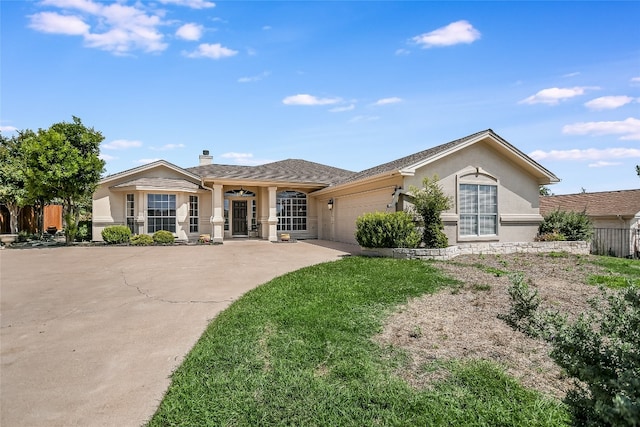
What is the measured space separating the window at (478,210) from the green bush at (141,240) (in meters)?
14.7

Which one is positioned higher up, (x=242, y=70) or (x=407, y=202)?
(x=242, y=70)

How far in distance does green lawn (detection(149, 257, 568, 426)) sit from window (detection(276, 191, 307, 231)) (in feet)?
49.2

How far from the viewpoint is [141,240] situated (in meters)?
17.6

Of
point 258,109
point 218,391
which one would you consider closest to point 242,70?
point 258,109

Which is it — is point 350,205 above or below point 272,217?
above

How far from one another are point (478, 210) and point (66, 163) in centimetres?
1928

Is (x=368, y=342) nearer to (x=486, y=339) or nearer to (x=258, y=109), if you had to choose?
(x=486, y=339)

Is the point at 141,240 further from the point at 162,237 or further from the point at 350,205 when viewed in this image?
the point at 350,205

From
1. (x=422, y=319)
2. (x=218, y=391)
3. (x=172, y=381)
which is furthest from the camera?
(x=422, y=319)

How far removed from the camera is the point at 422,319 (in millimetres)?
5516

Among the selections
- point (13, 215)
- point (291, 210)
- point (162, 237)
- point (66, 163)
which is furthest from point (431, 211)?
point (13, 215)

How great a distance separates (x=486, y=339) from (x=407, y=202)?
8.71 meters

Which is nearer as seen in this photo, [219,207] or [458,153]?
[458,153]

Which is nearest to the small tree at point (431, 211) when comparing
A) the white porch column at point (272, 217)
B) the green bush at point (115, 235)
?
the white porch column at point (272, 217)
